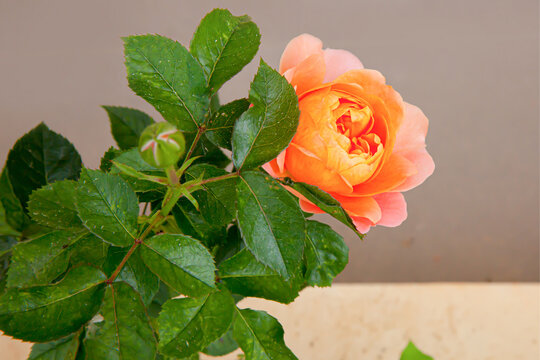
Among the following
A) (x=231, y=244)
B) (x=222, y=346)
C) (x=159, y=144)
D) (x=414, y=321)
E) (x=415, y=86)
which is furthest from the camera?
(x=415, y=86)

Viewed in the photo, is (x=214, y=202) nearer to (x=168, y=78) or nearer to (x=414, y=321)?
(x=168, y=78)

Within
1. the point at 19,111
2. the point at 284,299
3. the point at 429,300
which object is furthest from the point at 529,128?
the point at 19,111

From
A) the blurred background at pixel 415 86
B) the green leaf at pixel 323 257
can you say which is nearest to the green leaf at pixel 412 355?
the green leaf at pixel 323 257

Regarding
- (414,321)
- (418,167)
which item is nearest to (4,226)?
(418,167)

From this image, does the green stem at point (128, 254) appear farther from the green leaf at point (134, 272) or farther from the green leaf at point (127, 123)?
the green leaf at point (127, 123)

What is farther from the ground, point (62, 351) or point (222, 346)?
point (62, 351)
